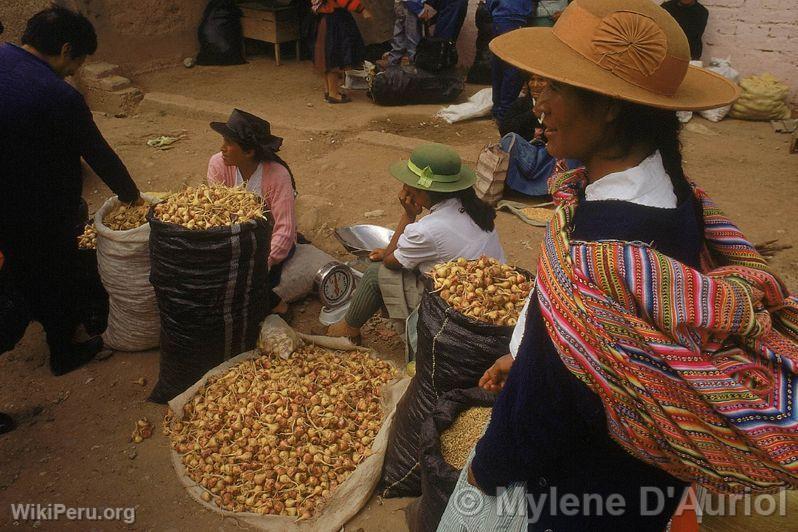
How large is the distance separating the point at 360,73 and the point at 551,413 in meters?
7.98

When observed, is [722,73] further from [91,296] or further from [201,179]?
[91,296]

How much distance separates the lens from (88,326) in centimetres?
387

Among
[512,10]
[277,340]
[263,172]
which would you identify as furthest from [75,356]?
[512,10]

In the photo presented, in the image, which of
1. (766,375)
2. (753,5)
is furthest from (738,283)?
(753,5)

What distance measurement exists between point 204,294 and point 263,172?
0.98 m

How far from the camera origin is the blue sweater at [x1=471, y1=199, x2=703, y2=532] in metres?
1.20

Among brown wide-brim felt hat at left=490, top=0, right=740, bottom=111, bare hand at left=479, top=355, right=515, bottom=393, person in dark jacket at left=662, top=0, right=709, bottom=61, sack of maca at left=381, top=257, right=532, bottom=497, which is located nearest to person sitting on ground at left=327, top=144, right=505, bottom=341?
sack of maca at left=381, top=257, right=532, bottom=497

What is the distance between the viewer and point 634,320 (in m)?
1.11

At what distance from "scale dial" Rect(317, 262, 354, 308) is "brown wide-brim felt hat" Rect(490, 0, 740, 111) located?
9.07 ft

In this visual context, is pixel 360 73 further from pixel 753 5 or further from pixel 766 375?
pixel 766 375

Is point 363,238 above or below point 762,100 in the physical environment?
below

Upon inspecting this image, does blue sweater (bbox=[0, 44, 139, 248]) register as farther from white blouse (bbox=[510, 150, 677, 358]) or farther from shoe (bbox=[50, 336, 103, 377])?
white blouse (bbox=[510, 150, 677, 358])

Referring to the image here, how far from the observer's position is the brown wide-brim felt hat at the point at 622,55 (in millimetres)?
1224

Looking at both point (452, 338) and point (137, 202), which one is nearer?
point (452, 338)
